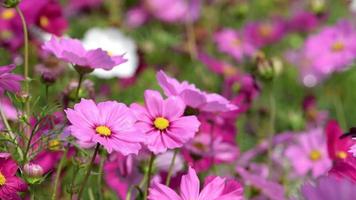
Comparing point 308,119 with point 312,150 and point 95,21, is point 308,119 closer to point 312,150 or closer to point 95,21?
point 312,150

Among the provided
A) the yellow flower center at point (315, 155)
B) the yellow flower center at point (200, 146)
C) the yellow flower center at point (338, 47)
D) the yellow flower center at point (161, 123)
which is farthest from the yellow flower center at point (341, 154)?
the yellow flower center at point (338, 47)

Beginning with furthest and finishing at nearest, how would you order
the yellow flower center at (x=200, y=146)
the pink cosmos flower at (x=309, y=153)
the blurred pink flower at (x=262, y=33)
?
the blurred pink flower at (x=262, y=33)
the pink cosmos flower at (x=309, y=153)
the yellow flower center at (x=200, y=146)

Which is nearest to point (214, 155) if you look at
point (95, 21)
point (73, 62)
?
point (73, 62)

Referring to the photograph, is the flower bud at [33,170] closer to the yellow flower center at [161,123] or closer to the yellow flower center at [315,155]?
the yellow flower center at [161,123]

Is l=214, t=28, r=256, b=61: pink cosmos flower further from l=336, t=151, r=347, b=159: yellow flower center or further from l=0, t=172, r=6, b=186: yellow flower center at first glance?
l=0, t=172, r=6, b=186: yellow flower center

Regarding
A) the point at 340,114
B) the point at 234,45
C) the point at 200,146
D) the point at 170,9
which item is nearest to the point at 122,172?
the point at 200,146

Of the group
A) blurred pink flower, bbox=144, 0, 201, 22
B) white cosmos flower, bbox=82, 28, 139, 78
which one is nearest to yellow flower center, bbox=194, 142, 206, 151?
white cosmos flower, bbox=82, 28, 139, 78
